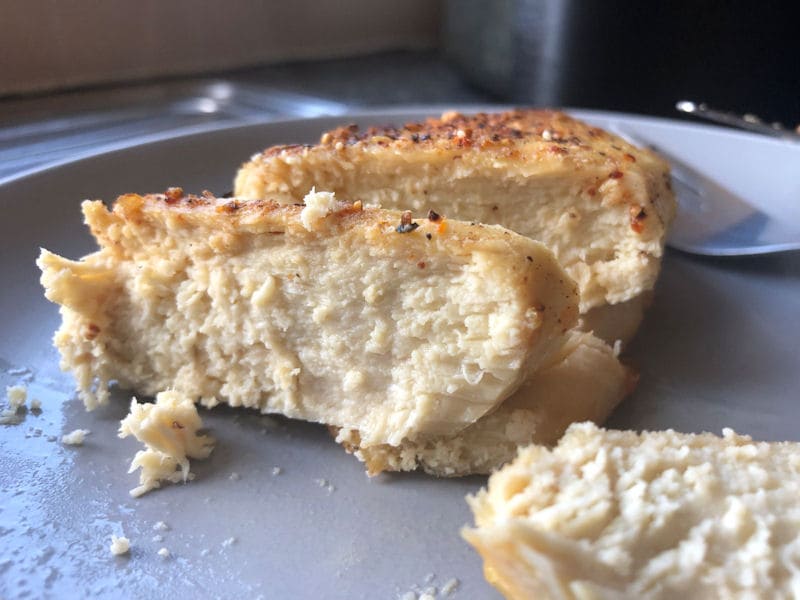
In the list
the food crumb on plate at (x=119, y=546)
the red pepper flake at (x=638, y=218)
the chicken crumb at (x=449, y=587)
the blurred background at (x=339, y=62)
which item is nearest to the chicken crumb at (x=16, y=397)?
the food crumb on plate at (x=119, y=546)

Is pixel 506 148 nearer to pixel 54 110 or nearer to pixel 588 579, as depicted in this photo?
pixel 588 579

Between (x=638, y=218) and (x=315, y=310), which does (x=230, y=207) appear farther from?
(x=638, y=218)

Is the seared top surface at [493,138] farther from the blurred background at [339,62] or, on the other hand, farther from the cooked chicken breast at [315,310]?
the blurred background at [339,62]

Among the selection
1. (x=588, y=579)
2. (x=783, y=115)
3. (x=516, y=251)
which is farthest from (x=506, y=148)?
(x=783, y=115)

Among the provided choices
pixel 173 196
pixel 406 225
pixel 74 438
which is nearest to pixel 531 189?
pixel 406 225

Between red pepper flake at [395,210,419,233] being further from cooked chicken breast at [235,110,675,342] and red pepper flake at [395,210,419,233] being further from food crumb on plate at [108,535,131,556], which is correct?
food crumb on plate at [108,535,131,556]
